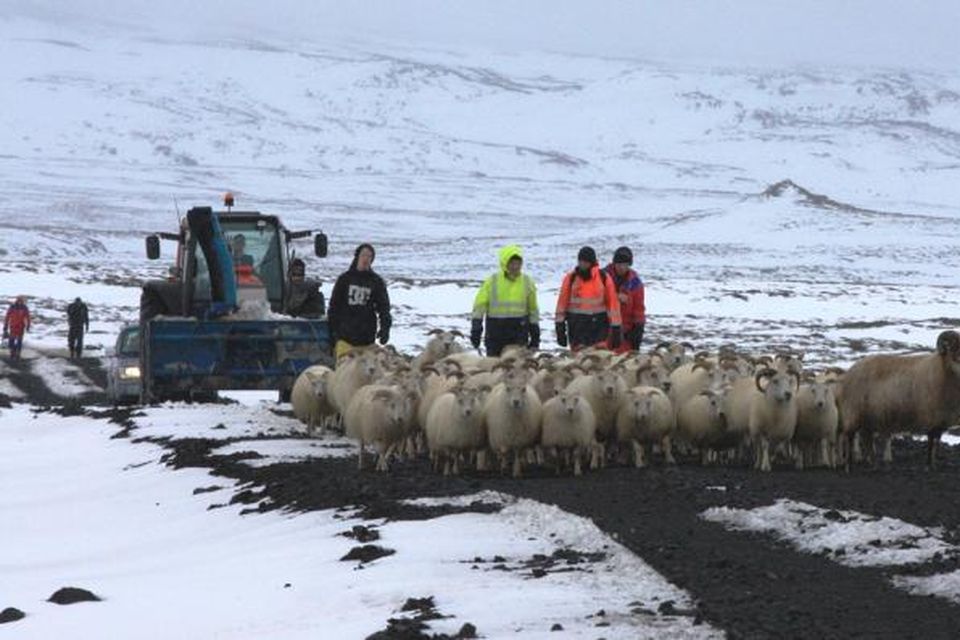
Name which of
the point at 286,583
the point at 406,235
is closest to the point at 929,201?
the point at 406,235

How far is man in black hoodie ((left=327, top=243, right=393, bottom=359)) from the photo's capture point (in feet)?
55.1

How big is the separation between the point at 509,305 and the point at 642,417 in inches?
124

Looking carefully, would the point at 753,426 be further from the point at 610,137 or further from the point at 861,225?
the point at 610,137

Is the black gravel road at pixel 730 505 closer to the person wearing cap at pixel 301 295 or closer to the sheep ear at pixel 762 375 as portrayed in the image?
the sheep ear at pixel 762 375

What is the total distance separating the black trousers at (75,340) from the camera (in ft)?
124

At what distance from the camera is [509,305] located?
56.2 feet

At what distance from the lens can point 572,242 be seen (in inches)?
3839

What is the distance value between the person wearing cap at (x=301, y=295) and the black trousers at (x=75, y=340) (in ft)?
49.7

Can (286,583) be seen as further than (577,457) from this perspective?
No

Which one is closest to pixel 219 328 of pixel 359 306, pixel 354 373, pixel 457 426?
pixel 359 306

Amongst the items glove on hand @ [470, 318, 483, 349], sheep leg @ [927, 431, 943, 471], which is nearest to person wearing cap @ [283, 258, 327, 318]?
glove on hand @ [470, 318, 483, 349]

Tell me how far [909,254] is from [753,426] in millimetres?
83450

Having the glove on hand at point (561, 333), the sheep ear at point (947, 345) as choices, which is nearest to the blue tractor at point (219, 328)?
the glove on hand at point (561, 333)

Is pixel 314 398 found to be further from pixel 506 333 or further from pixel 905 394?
pixel 905 394
